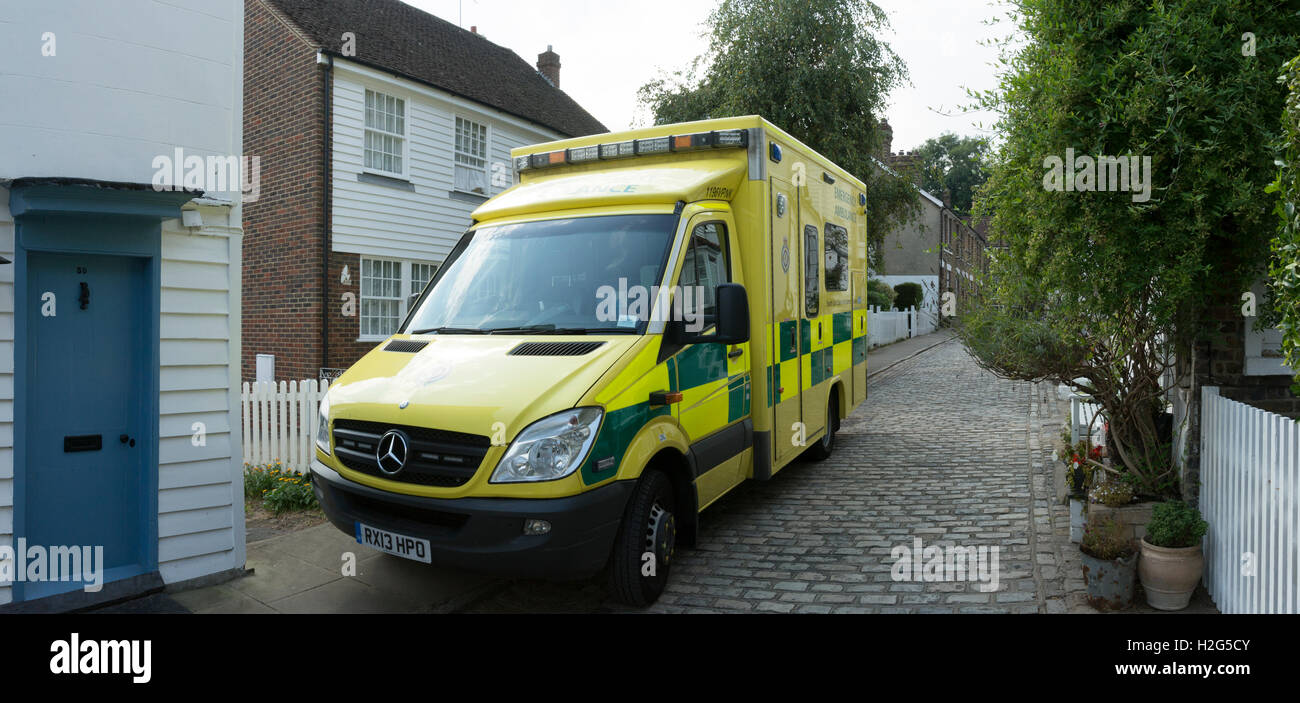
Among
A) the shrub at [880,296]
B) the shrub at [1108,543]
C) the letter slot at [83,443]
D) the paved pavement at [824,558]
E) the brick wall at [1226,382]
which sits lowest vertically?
the paved pavement at [824,558]

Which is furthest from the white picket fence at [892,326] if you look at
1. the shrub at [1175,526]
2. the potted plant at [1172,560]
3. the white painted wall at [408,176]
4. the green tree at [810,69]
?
the potted plant at [1172,560]

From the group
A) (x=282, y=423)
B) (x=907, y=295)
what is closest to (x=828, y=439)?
(x=282, y=423)

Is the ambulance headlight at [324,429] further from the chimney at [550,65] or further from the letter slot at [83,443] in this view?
the chimney at [550,65]

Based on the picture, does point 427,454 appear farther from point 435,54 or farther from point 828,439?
point 435,54

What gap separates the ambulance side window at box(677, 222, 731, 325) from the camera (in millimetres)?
5113

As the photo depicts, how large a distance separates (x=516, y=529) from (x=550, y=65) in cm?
2120

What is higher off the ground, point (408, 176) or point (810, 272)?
point (408, 176)

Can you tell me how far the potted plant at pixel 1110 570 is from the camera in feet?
14.9

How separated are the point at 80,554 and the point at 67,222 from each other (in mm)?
2053

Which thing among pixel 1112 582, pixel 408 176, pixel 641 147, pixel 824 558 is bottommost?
pixel 824 558

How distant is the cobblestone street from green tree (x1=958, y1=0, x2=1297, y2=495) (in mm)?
1229

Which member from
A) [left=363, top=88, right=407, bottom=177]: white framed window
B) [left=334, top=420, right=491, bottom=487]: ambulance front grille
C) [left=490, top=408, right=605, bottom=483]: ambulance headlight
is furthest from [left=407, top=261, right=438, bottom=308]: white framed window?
[left=490, top=408, right=605, bottom=483]: ambulance headlight

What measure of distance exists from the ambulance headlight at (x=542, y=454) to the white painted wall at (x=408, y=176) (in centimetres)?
1035

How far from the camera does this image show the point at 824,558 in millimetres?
5727
